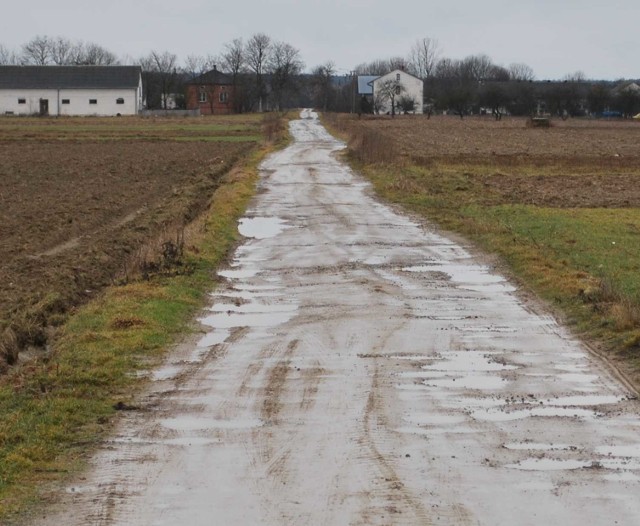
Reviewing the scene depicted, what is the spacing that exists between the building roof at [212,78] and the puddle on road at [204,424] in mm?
131939

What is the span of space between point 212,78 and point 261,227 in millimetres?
118771

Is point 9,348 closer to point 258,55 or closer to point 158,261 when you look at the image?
point 158,261

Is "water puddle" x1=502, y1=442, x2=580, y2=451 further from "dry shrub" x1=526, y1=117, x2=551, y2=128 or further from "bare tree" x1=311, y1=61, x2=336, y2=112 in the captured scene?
"bare tree" x1=311, y1=61, x2=336, y2=112

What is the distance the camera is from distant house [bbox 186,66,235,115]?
137250 millimetres

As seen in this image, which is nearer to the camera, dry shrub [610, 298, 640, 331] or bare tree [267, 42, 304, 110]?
dry shrub [610, 298, 640, 331]

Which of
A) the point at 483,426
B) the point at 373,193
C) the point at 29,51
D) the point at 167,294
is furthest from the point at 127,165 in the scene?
the point at 29,51

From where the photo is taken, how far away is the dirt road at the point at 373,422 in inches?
259

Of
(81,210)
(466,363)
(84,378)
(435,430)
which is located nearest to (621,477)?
(435,430)

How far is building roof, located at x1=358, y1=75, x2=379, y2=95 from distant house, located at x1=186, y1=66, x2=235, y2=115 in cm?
1912

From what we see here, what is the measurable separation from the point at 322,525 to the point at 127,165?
37.5 meters

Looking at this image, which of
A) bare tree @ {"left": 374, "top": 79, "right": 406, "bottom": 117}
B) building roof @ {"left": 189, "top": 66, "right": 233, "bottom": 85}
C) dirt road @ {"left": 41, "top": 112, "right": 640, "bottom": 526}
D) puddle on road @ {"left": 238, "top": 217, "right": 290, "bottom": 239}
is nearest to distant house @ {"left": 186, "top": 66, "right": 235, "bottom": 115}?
building roof @ {"left": 189, "top": 66, "right": 233, "bottom": 85}

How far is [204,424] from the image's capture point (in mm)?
8477

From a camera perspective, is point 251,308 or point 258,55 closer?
point 251,308

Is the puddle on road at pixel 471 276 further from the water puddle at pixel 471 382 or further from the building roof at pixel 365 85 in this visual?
the building roof at pixel 365 85
